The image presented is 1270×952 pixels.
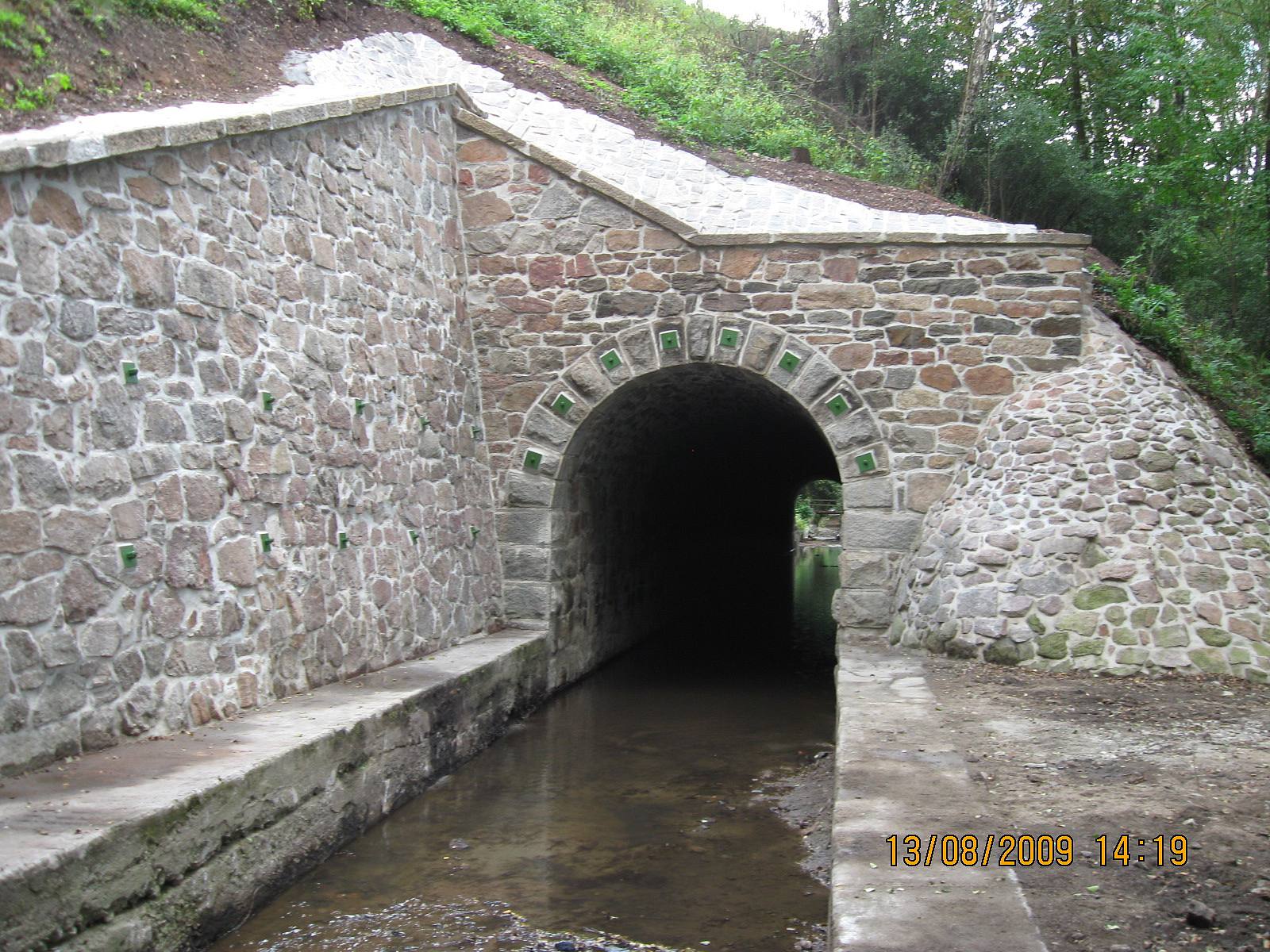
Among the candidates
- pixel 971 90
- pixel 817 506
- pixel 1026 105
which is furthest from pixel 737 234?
pixel 817 506

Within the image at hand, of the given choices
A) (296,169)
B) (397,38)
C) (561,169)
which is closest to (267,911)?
(296,169)

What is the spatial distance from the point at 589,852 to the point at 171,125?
13.9 feet

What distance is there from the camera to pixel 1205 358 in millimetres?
12008

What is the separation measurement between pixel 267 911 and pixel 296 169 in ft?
14.1

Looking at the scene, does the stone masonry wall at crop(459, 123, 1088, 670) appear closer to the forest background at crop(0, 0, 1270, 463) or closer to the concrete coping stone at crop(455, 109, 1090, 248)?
the concrete coping stone at crop(455, 109, 1090, 248)

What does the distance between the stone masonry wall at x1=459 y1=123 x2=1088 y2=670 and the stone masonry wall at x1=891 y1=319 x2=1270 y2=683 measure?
36 centimetres

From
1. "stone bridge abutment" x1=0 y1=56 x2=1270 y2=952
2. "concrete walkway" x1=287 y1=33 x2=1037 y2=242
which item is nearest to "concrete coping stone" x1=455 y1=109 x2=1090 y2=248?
"stone bridge abutment" x1=0 y1=56 x2=1270 y2=952

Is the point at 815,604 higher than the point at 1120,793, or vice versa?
the point at 1120,793

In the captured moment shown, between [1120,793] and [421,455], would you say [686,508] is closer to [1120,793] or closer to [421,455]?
[421,455]

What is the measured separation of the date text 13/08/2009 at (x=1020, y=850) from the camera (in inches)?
149

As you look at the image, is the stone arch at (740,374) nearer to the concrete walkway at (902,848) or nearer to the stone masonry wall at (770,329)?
the stone masonry wall at (770,329)

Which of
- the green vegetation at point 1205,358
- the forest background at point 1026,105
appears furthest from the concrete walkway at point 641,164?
the green vegetation at point 1205,358

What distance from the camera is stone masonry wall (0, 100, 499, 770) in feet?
14.7

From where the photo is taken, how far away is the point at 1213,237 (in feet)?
51.8
